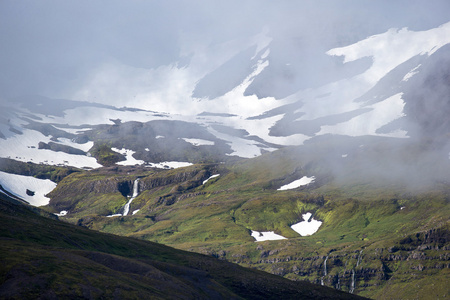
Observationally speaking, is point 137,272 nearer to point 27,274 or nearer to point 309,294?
point 27,274

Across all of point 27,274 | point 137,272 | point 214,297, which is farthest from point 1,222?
point 214,297

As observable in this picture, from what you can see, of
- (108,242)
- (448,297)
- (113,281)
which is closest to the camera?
(113,281)

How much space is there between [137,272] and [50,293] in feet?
106

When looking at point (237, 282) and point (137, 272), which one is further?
point (237, 282)

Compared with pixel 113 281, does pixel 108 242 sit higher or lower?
higher

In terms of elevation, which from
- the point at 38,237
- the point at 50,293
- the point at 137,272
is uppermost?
the point at 38,237

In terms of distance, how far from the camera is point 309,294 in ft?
399

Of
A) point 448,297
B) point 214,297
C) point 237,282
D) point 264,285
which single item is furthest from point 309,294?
point 448,297

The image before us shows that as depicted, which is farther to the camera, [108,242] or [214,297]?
[108,242]

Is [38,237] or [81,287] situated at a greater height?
[38,237]

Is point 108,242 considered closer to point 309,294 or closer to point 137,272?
point 137,272

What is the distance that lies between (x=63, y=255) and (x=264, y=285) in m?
58.8

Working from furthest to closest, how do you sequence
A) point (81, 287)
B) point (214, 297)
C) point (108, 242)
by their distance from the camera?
1. point (108, 242)
2. point (214, 297)
3. point (81, 287)

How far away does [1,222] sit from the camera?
101 m
